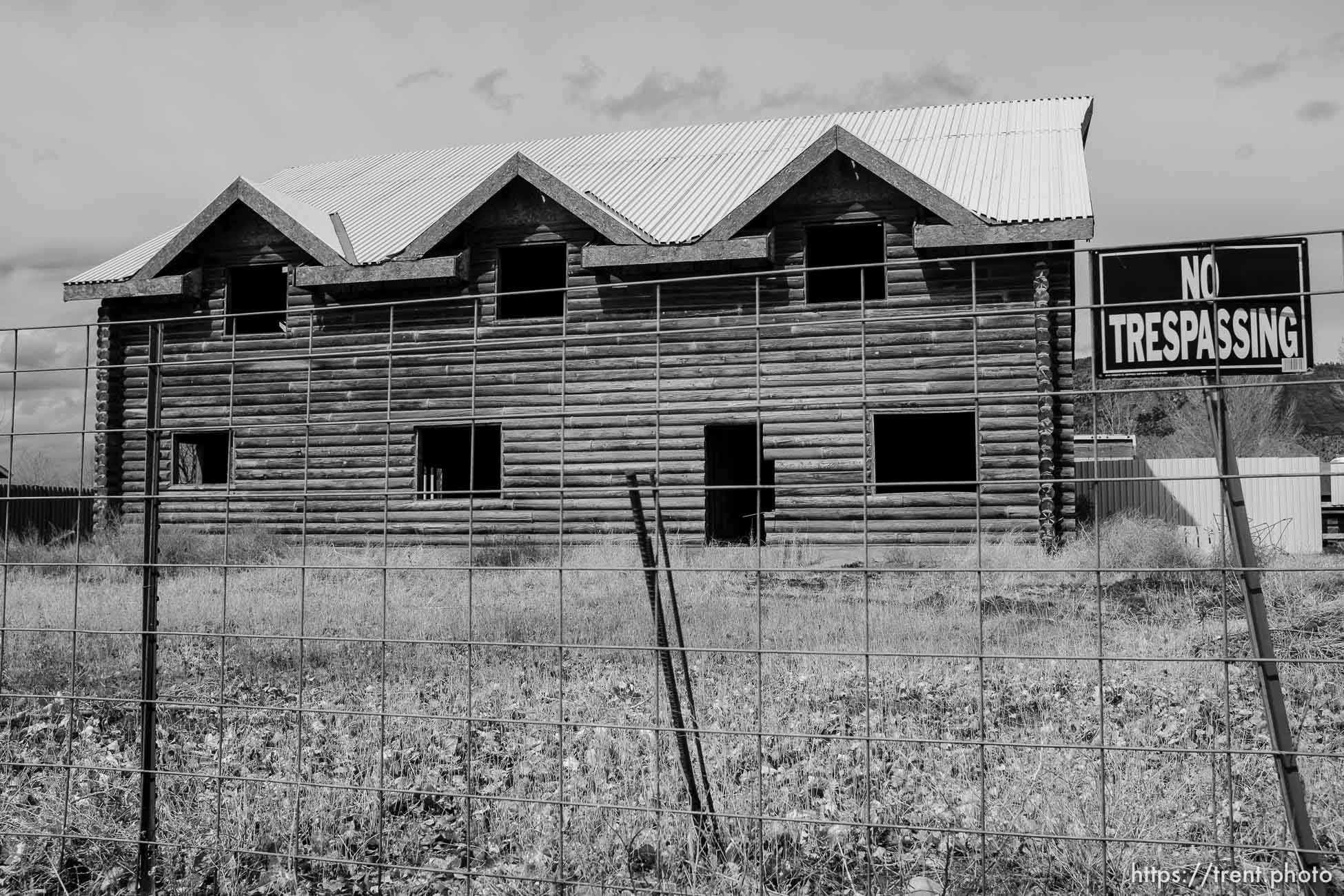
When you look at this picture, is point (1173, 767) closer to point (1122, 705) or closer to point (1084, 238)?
point (1122, 705)

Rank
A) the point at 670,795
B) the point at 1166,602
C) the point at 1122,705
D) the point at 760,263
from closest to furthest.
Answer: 1. the point at 670,795
2. the point at 1122,705
3. the point at 1166,602
4. the point at 760,263

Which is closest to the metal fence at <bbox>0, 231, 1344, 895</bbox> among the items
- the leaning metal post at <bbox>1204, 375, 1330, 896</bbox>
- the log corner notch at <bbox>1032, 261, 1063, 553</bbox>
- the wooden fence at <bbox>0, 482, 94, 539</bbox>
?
the leaning metal post at <bbox>1204, 375, 1330, 896</bbox>

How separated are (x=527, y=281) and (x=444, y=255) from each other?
2.71 metres

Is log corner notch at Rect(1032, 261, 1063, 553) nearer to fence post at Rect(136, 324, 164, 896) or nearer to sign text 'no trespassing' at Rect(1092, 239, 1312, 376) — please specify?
sign text 'no trespassing' at Rect(1092, 239, 1312, 376)

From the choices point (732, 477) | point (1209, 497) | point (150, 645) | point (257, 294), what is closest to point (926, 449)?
point (732, 477)

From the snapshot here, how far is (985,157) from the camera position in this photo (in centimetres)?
1641

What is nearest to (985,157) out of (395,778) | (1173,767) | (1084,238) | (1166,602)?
(1084,238)

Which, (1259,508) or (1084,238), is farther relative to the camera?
(1259,508)

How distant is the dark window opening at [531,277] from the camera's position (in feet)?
55.3

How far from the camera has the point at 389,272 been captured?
52.7ft

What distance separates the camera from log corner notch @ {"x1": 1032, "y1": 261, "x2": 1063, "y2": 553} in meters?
14.2

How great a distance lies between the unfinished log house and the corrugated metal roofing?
0.25 ft

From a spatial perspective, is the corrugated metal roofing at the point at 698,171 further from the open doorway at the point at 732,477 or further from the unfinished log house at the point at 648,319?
the open doorway at the point at 732,477

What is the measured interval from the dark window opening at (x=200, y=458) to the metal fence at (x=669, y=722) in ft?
27.0
